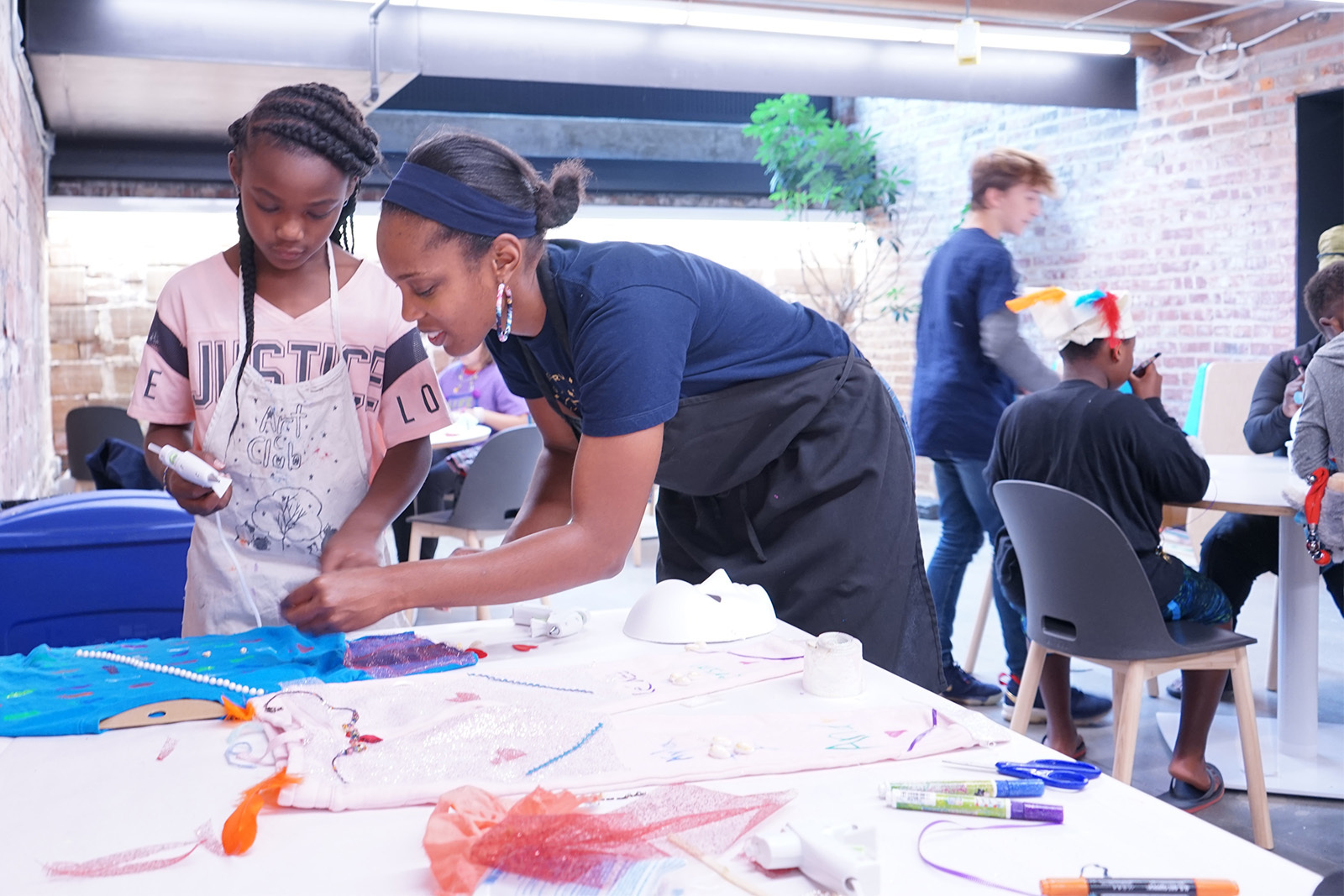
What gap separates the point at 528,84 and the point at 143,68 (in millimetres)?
3527

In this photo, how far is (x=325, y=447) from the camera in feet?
5.53

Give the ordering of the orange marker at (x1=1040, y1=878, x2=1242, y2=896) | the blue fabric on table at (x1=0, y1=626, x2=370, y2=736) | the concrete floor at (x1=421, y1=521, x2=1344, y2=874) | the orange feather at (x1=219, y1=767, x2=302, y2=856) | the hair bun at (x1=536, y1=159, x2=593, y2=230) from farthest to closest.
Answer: the concrete floor at (x1=421, y1=521, x2=1344, y2=874) < the hair bun at (x1=536, y1=159, x2=593, y2=230) < the blue fabric on table at (x1=0, y1=626, x2=370, y2=736) < the orange feather at (x1=219, y1=767, x2=302, y2=856) < the orange marker at (x1=1040, y1=878, x2=1242, y2=896)

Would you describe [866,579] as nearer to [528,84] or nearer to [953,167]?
[953,167]

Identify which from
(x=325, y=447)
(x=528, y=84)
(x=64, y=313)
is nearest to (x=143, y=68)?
(x=64, y=313)

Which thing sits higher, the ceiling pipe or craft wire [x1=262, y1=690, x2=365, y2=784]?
the ceiling pipe

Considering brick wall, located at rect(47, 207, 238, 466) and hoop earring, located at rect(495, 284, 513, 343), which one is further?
brick wall, located at rect(47, 207, 238, 466)

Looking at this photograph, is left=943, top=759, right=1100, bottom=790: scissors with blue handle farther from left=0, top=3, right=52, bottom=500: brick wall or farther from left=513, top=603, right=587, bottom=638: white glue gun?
left=0, top=3, right=52, bottom=500: brick wall

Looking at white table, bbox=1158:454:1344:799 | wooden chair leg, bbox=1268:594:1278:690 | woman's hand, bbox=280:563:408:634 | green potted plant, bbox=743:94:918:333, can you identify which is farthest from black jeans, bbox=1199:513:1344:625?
green potted plant, bbox=743:94:918:333

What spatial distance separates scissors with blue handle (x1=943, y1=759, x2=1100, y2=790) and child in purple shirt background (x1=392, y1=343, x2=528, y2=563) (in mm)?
3891

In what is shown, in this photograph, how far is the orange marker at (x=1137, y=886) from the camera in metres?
0.76

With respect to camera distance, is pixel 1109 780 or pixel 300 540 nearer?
pixel 1109 780

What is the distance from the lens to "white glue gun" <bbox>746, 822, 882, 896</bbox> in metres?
0.78

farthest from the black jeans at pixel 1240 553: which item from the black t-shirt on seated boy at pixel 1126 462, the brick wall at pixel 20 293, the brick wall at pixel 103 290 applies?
the brick wall at pixel 103 290

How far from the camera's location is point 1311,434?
2760 mm
